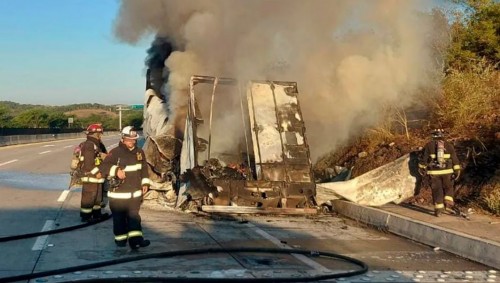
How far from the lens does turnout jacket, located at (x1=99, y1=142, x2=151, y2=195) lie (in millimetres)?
7078

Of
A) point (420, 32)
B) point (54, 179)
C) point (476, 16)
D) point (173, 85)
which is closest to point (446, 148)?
point (420, 32)

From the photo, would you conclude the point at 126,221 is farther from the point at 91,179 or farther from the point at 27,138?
the point at 27,138

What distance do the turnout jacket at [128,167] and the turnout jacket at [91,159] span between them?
71.0 inches

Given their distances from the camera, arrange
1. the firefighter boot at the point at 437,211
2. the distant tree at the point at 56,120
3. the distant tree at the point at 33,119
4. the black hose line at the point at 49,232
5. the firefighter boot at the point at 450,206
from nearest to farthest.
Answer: the black hose line at the point at 49,232 → the firefighter boot at the point at 437,211 → the firefighter boot at the point at 450,206 → the distant tree at the point at 33,119 → the distant tree at the point at 56,120

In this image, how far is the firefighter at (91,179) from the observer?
29.0ft

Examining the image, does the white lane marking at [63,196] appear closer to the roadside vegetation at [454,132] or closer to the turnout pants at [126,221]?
the turnout pants at [126,221]

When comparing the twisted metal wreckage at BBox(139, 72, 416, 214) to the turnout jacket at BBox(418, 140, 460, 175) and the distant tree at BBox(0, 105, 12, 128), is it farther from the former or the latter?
the distant tree at BBox(0, 105, 12, 128)

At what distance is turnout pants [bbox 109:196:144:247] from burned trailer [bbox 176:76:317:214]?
2808mm

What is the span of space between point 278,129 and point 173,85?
3.50m

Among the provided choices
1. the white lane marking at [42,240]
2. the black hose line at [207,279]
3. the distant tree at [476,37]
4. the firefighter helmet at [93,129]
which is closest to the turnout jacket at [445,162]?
the black hose line at [207,279]

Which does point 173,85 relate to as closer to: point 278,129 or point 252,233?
point 278,129

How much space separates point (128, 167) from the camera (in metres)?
7.17

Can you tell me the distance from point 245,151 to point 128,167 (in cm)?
550

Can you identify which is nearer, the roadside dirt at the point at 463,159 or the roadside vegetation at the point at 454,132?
the roadside dirt at the point at 463,159
